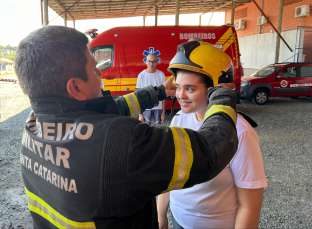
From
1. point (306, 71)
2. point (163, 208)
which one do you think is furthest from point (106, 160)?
point (306, 71)

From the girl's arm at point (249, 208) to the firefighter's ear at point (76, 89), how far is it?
0.94m

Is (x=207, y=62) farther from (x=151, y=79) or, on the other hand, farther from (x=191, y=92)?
(x=151, y=79)

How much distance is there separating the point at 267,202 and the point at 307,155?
2201 mm

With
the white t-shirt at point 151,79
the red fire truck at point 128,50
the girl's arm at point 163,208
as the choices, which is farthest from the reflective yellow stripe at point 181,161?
the red fire truck at point 128,50

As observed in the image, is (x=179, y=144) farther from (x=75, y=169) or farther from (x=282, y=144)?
(x=282, y=144)

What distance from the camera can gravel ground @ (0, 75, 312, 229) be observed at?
2980 millimetres

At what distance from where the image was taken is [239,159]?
1.25m

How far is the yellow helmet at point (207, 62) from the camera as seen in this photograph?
133 cm

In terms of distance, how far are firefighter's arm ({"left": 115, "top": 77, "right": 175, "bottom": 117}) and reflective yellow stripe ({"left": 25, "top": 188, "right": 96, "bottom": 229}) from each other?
29.5 inches

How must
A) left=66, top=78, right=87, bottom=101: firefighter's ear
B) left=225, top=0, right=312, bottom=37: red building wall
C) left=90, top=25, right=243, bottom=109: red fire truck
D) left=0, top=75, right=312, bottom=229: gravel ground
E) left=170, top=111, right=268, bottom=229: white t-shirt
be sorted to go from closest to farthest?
left=66, top=78, right=87, bottom=101: firefighter's ear
left=170, top=111, right=268, bottom=229: white t-shirt
left=0, top=75, right=312, bottom=229: gravel ground
left=90, top=25, right=243, bottom=109: red fire truck
left=225, top=0, right=312, bottom=37: red building wall

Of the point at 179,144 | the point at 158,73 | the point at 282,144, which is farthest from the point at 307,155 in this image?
the point at 179,144

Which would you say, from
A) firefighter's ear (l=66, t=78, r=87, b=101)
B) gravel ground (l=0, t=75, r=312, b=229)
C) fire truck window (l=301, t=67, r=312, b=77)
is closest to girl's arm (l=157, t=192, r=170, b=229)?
firefighter's ear (l=66, t=78, r=87, b=101)

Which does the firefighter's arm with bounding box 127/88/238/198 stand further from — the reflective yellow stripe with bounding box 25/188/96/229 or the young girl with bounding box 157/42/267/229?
the young girl with bounding box 157/42/267/229

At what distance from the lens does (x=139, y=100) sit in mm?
1688
